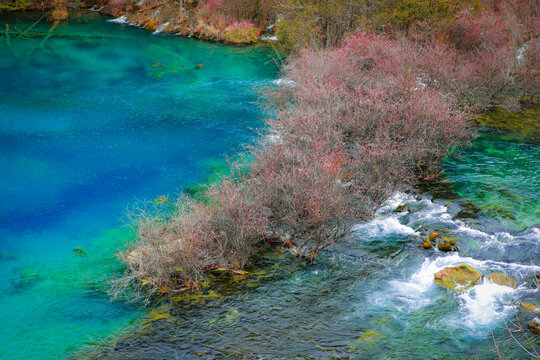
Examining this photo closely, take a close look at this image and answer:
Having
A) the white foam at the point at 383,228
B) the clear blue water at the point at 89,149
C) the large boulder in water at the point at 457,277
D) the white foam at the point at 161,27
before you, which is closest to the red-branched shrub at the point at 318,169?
the white foam at the point at 383,228

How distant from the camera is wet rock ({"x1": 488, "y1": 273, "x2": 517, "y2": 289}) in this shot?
1094 cm

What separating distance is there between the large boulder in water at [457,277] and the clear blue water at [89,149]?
7502 mm

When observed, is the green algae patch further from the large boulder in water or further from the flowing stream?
the large boulder in water

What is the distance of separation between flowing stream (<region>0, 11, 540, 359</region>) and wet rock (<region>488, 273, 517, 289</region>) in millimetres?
169

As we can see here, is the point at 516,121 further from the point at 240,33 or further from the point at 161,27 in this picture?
the point at 161,27

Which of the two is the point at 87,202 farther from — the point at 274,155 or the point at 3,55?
the point at 3,55

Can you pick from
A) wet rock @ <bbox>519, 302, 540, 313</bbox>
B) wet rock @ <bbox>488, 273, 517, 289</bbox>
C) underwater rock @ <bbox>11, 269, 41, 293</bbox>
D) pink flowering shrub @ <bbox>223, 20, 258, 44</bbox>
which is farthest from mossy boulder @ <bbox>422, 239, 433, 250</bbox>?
pink flowering shrub @ <bbox>223, 20, 258, 44</bbox>

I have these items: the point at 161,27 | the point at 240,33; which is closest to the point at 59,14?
the point at 161,27

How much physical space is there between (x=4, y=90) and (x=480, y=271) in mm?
27168

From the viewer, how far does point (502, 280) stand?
11047mm

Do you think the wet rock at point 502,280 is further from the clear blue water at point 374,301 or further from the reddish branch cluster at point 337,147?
the reddish branch cluster at point 337,147

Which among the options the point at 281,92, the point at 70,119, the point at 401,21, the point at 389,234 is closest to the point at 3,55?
the point at 70,119

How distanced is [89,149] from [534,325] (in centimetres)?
1784

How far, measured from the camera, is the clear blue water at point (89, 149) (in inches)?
436
